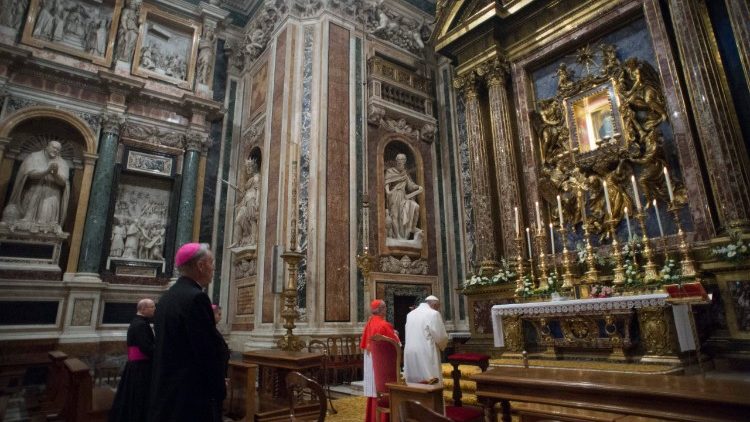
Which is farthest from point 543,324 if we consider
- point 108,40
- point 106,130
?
point 108,40

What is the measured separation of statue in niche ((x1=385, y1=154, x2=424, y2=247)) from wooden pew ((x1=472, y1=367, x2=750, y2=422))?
277 inches

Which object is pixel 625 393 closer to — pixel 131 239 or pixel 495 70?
pixel 495 70

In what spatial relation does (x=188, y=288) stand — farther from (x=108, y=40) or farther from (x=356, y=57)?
(x=108, y=40)

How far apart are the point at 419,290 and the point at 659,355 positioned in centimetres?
559

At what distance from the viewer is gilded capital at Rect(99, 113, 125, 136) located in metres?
10.4

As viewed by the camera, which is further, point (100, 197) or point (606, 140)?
point (100, 197)

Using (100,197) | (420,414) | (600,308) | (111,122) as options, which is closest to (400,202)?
(600,308)

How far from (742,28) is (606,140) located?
2.40 m

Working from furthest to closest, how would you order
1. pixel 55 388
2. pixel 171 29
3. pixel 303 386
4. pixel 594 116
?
pixel 171 29 → pixel 594 116 → pixel 55 388 → pixel 303 386

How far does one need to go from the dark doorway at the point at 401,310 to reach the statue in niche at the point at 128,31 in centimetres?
919

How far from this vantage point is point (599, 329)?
20.4 ft

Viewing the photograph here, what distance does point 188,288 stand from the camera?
100 inches

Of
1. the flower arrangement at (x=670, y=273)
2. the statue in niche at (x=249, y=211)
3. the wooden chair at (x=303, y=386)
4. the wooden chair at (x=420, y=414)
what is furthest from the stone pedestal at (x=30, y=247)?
the flower arrangement at (x=670, y=273)

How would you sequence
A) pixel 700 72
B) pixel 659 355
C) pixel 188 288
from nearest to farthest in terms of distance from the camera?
1. pixel 188 288
2. pixel 659 355
3. pixel 700 72
